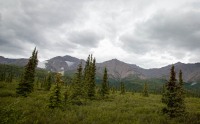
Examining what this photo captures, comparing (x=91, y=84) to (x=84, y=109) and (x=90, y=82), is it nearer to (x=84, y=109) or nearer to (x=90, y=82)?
(x=90, y=82)

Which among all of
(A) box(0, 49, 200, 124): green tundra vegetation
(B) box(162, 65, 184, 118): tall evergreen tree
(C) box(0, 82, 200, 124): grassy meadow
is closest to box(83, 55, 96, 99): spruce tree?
(A) box(0, 49, 200, 124): green tundra vegetation

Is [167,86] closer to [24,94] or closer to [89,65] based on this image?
[24,94]

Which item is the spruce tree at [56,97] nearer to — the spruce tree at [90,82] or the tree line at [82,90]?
the tree line at [82,90]

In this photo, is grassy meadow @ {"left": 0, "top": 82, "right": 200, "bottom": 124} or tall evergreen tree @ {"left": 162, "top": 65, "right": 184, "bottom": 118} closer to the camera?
grassy meadow @ {"left": 0, "top": 82, "right": 200, "bottom": 124}

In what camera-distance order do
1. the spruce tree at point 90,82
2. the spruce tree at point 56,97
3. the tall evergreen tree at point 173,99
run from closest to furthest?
the tall evergreen tree at point 173,99 → the spruce tree at point 56,97 → the spruce tree at point 90,82

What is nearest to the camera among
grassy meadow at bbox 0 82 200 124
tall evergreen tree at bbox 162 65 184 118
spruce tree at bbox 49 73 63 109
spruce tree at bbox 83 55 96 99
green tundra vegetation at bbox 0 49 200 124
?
grassy meadow at bbox 0 82 200 124

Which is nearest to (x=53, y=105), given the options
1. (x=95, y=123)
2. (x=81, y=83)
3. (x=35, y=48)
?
(x=95, y=123)

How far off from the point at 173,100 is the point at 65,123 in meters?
15.7

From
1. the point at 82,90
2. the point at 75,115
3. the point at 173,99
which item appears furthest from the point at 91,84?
the point at 75,115

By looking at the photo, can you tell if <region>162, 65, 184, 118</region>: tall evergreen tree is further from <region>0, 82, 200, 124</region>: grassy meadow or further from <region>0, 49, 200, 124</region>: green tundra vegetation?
<region>0, 82, 200, 124</region>: grassy meadow

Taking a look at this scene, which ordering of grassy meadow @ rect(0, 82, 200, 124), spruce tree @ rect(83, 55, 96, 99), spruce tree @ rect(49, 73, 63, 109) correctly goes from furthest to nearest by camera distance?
spruce tree @ rect(83, 55, 96, 99)
spruce tree @ rect(49, 73, 63, 109)
grassy meadow @ rect(0, 82, 200, 124)

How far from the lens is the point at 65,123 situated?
13.3m

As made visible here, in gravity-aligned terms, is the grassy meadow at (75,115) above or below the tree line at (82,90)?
below

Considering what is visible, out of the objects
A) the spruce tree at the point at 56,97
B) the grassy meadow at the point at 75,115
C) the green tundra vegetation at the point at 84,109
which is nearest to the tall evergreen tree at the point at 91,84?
the green tundra vegetation at the point at 84,109
